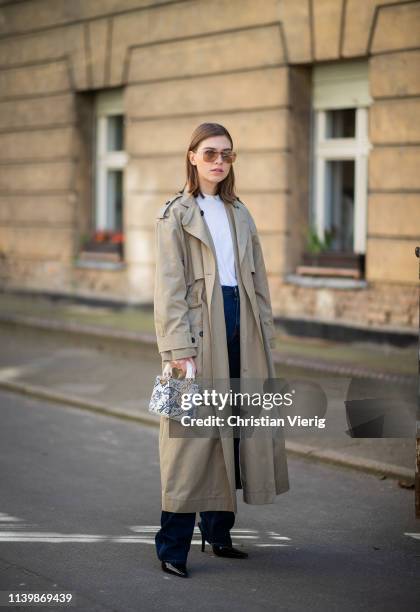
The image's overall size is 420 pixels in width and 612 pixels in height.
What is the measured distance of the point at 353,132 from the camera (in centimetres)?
1225

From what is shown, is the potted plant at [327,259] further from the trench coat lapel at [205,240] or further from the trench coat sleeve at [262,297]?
the trench coat lapel at [205,240]

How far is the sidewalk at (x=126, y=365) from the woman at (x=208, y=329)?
227cm

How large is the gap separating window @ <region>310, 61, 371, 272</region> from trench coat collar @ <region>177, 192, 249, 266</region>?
685 cm

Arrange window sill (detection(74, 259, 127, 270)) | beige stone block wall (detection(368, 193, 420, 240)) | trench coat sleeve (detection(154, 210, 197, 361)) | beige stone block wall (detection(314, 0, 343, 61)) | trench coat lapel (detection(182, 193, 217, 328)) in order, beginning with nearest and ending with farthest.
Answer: trench coat sleeve (detection(154, 210, 197, 361)) < trench coat lapel (detection(182, 193, 217, 328)) < beige stone block wall (detection(368, 193, 420, 240)) < beige stone block wall (detection(314, 0, 343, 61)) < window sill (detection(74, 259, 127, 270))

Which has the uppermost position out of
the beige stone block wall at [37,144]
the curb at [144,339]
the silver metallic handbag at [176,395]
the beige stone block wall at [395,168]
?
the beige stone block wall at [37,144]

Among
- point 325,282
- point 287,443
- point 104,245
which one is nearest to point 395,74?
point 325,282

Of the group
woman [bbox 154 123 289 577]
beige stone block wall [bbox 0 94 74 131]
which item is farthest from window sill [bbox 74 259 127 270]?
woman [bbox 154 123 289 577]

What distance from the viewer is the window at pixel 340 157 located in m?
12.0

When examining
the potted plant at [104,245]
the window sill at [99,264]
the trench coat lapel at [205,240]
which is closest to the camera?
the trench coat lapel at [205,240]

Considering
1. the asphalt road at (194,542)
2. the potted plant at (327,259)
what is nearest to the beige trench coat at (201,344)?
the asphalt road at (194,542)

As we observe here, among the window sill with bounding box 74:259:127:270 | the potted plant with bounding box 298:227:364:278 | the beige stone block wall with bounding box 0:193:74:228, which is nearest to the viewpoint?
the potted plant with bounding box 298:227:364:278

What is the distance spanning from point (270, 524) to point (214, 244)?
1808mm

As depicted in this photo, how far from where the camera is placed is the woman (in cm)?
502

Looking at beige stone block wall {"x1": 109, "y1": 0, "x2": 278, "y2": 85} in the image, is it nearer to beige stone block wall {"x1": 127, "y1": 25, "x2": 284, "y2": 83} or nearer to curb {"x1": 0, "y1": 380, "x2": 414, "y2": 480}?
beige stone block wall {"x1": 127, "y1": 25, "x2": 284, "y2": 83}
